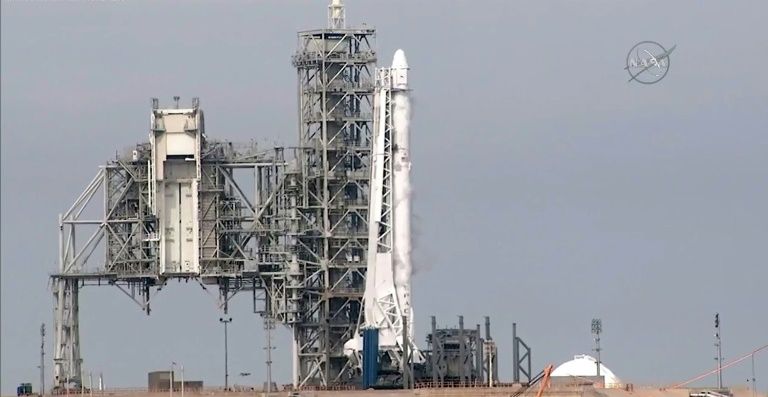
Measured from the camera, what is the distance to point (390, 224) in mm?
170000

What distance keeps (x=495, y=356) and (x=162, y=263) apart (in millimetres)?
22286

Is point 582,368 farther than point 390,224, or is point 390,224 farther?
point 582,368

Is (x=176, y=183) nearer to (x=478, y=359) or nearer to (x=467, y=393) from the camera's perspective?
(x=478, y=359)

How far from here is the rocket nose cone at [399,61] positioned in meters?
172

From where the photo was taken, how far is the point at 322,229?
174 m

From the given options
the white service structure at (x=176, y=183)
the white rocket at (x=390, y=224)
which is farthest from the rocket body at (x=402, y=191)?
the white service structure at (x=176, y=183)

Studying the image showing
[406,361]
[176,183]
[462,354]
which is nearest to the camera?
[406,361]

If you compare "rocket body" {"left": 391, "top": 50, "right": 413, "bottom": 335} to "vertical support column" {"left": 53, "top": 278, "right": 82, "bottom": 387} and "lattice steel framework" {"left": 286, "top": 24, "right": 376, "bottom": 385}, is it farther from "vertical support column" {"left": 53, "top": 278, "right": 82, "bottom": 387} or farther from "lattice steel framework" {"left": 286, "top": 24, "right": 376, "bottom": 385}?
"vertical support column" {"left": 53, "top": 278, "right": 82, "bottom": 387}

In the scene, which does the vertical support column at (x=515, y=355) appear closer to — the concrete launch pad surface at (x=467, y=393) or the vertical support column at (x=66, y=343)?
the concrete launch pad surface at (x=467, y=393)

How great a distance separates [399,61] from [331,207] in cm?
1060

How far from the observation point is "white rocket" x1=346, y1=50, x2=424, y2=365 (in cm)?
16912

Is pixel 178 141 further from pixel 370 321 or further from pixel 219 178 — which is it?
pixel 370 321

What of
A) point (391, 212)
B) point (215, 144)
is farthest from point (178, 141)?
point (391, 212)

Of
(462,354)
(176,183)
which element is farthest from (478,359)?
(176,183)
